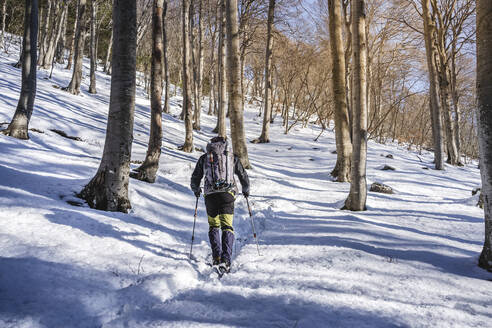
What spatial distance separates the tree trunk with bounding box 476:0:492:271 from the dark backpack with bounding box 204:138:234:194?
3.28 metres

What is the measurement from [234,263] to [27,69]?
7.66m

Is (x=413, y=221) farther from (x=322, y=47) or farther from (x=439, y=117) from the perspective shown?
(x=322, y=47)

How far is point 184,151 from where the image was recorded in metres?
11.9

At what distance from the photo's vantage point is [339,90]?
9.68 m

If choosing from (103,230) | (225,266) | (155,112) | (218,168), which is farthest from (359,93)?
(103,230)

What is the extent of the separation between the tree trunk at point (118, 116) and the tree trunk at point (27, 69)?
4.15m

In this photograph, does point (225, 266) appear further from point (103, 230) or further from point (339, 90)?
point (339, 90)

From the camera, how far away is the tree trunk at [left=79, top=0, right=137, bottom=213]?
183 inches

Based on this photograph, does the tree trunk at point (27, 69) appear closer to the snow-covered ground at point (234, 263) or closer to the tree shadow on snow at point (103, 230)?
the snow-covered ground at point (234, 263)

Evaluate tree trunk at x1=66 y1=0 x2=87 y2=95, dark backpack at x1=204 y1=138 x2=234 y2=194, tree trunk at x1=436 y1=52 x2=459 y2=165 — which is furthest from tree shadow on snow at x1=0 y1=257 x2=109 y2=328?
tree trunk at x1=436 y1=52 x2=459 y2=165

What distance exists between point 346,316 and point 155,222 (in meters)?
3.66

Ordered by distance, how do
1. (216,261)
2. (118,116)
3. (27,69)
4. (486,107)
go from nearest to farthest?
(486,107) → (216,261) → (118,116) → (27,69)

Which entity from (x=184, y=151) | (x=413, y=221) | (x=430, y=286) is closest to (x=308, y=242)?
(x=430, y=286)

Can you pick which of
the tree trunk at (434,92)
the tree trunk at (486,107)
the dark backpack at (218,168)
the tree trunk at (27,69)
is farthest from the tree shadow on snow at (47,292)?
the tree trunk at (434,92)
